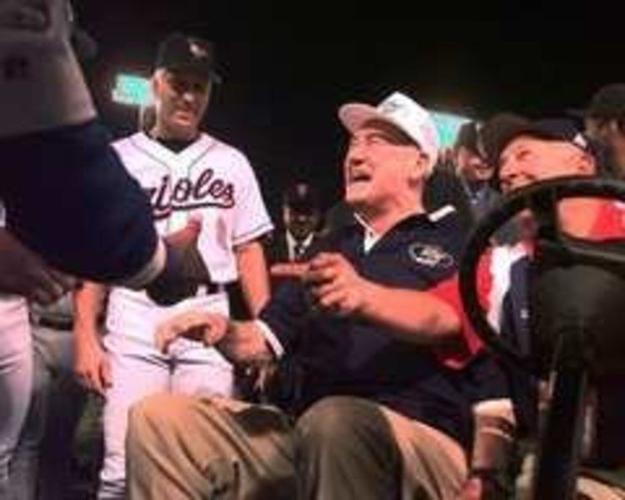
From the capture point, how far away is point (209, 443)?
292 centimetres

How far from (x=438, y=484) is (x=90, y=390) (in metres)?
1.53

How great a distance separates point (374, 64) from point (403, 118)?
37.4ft

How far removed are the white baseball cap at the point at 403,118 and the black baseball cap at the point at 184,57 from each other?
829mm

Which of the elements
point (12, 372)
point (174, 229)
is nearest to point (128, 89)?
point (174, 229)

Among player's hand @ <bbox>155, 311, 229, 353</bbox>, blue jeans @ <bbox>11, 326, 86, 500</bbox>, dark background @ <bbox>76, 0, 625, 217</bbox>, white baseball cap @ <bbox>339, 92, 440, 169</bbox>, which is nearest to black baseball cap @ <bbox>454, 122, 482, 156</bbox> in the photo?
blue jeans @ <bbox>11, 326, 86, 500</bbox>

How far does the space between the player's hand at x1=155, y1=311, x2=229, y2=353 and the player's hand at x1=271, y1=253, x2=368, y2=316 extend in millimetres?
255

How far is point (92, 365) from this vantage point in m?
3.96

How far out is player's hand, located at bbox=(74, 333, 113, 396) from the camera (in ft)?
12.8

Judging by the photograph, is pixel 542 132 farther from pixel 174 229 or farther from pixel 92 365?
pixel 92 365

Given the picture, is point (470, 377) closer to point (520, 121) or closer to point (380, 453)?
point (380, 453)

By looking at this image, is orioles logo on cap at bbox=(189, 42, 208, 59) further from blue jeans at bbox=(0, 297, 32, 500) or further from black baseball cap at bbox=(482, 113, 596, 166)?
blue jeans at bbox=(0, 297, 32, 500)

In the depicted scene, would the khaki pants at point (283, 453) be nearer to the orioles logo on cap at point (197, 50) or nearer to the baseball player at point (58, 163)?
the baseball player at point (58, 163)

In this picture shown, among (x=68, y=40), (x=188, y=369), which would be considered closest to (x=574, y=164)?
(x=188, y=369)

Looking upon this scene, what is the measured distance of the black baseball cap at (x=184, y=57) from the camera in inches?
163
